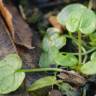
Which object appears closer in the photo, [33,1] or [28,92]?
[28,92]

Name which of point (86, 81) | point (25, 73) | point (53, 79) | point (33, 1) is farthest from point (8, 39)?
point (33, 1)

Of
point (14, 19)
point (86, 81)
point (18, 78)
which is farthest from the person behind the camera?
point (14, 19)

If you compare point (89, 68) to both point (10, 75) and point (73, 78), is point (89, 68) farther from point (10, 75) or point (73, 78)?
point (10, 75)

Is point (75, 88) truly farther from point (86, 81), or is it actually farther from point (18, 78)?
point (18, 78)

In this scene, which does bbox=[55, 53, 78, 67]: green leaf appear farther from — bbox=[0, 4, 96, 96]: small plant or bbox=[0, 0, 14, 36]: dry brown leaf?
bbox=[0, 0, 14, 36]: dry brown leaf

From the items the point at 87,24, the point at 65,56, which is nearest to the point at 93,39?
the point at 87,24

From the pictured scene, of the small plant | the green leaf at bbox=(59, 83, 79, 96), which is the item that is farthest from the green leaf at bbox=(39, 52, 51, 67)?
the green leaf at bbox=(59, 83, 79, 96)
